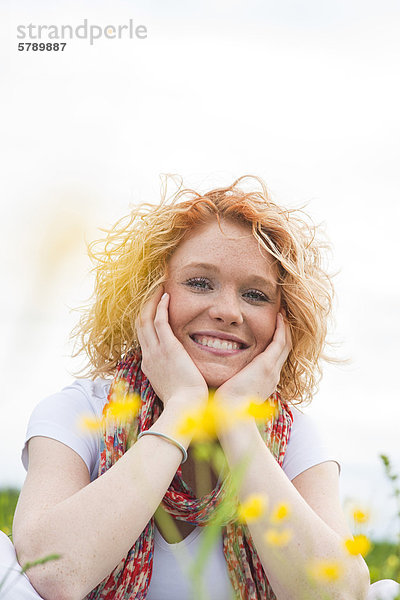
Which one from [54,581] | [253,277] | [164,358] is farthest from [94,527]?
[253,277]

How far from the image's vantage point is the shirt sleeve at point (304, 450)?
3369 millimetres

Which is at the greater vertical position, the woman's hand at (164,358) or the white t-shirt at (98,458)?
the woman's hand at (164,358)

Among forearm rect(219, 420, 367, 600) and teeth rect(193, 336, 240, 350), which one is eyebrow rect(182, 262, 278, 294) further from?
forearm rect(219, 420, 367, 600)

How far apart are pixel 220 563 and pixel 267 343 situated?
1.00 metres

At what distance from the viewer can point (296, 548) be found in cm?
271

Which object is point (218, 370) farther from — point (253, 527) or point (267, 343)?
point (253, 527)

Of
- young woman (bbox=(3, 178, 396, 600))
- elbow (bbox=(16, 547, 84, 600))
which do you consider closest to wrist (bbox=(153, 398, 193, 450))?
young woman (bbox=(3, 178, 396, 600))

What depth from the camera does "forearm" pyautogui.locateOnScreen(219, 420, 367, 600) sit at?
266 cm

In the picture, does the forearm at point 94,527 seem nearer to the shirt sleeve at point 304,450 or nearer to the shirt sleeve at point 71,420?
the shirt sleeve at point 71,420

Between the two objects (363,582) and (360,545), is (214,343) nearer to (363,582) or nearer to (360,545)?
(363,582)

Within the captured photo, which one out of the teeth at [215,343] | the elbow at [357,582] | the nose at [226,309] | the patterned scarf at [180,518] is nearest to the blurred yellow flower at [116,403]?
the patterned scarf at [180,518]

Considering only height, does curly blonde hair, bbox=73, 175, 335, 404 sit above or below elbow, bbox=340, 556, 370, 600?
above

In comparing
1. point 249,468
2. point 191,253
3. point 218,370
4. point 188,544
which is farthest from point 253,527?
point 191,253

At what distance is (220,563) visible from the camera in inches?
127
